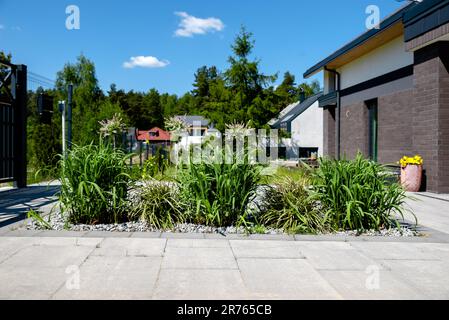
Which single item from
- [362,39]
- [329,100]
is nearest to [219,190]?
[362,39]

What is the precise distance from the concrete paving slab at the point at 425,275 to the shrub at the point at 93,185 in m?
3.36

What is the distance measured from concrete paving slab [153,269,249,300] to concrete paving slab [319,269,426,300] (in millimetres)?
761

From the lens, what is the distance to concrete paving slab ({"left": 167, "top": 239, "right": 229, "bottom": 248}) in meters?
4.25

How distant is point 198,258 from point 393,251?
2.08 m

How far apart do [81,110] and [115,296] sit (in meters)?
34.1

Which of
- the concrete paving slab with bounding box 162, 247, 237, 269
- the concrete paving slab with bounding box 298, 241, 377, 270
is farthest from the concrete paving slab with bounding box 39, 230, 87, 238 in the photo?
the concrete paving slab with bounding box 298, 241, 377, 270

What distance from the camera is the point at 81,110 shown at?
34.3 metres

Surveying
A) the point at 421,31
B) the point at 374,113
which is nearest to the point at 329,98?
the point at 374,113

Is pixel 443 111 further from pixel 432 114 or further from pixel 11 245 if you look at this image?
pixel 11 245

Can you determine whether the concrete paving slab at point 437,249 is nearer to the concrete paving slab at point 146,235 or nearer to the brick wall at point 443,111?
the concrete paving slab at point 146,235

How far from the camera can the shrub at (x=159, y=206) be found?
204 inches

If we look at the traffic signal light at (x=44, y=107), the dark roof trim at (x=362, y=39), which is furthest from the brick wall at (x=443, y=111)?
the traffic signal light at (x=44, y=107)

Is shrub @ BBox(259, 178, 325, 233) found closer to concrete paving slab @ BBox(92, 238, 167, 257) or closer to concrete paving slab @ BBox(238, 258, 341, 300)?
concrete paving slab @ BBox(238, 258, 341, 300)

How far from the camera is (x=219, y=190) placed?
5.08 m
